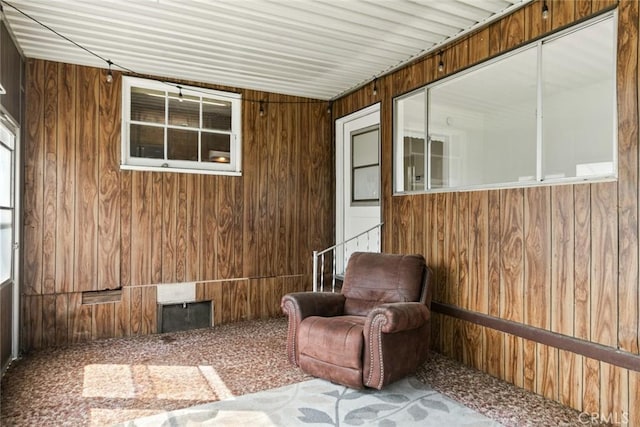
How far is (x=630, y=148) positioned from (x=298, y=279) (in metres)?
3.72

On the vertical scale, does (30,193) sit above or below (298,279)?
above

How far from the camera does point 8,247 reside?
3.46 meters

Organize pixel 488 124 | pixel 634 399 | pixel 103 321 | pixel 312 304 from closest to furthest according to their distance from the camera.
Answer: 1. pixel 634 399
2. pixel 312 304
3. pixel 488 124
4. pixel 103 321

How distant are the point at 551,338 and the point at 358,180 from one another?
113 inches

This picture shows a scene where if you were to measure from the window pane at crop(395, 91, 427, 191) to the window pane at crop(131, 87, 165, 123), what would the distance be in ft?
8.54

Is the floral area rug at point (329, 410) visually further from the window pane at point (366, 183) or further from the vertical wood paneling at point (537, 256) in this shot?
the window pane at point (366, 183)

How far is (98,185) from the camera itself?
4.18 metres

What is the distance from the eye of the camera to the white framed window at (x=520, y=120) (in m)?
2.69

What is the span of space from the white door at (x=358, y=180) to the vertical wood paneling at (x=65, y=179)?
3003 millimetres

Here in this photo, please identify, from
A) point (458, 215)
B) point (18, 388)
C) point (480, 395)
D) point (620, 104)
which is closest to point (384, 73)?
point (458, 215)

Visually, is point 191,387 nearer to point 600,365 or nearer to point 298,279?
point 298,279

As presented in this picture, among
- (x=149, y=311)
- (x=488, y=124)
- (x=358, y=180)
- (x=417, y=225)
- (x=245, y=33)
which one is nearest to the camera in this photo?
(x=245, y=33)

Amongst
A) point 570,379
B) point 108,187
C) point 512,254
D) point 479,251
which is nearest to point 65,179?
point 108,187

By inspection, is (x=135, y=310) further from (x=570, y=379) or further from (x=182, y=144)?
(x=570, y=379)
